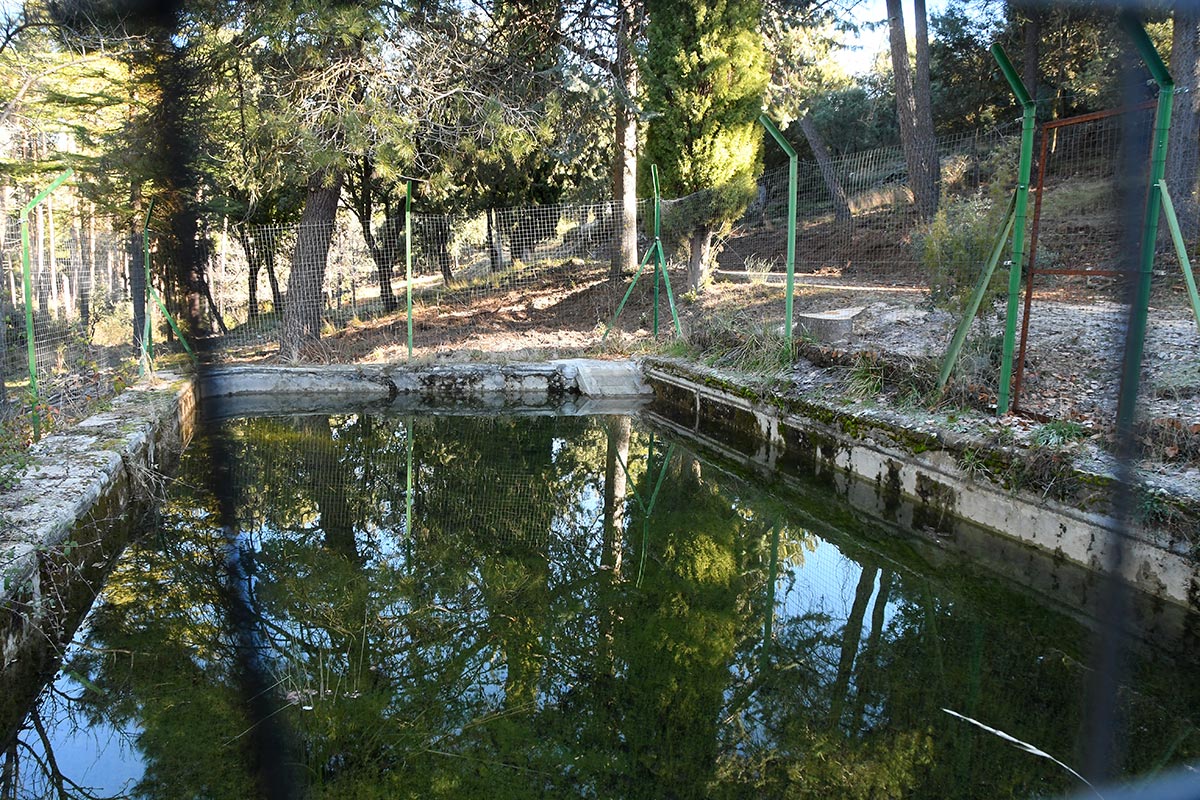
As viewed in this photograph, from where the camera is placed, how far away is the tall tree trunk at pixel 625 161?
1102cm

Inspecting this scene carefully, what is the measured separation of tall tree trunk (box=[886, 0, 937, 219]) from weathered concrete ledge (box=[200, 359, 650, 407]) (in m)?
5.22

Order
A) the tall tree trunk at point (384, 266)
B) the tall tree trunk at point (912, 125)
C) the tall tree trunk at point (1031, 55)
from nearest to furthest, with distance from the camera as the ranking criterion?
the tall tree trunk at point (912, 125) < the tall tree trunk at point (384, 266) < the tall tree trunk at point (1031, 55)

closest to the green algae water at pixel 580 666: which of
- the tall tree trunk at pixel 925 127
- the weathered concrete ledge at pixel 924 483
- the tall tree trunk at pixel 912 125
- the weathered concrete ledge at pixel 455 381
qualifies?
the weathered concrete ledge at pixel 924 483

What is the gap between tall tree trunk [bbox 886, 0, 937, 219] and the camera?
1085cm

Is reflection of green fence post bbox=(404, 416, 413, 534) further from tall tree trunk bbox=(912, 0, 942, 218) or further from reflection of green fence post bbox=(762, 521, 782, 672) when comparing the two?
tall tree trunk bbox=(912, 0, 942, 218)

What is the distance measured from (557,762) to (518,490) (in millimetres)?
2995

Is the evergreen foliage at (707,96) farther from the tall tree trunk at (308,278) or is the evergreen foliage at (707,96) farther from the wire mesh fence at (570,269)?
the tall tree trunk at (308,278)

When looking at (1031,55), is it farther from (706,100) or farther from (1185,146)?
(706,100)

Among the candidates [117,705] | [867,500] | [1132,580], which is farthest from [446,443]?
[1132,580]

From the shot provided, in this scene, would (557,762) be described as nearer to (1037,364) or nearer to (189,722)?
(189,722)

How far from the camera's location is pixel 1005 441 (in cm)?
415

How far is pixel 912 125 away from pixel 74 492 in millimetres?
11123

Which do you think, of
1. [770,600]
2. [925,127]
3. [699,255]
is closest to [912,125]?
[925,127]

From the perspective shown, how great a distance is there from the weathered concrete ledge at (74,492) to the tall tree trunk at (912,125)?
9195 mm
